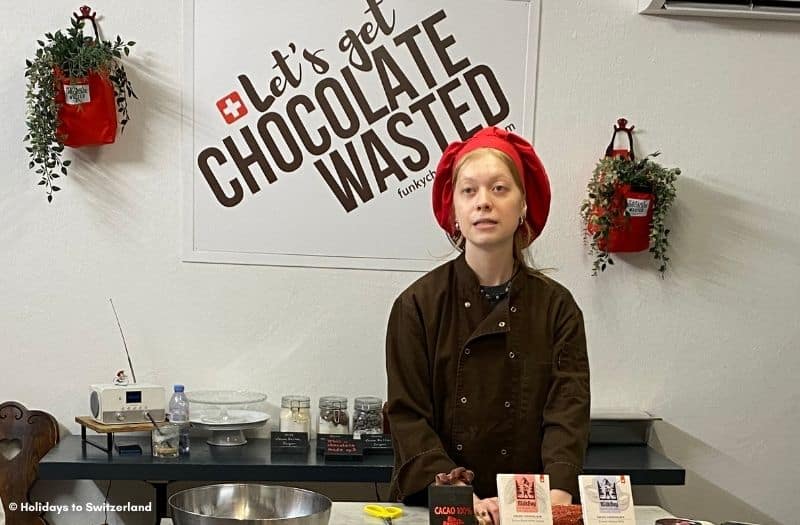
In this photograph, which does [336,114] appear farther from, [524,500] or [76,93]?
[524,500]

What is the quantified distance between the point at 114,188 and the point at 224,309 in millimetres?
565

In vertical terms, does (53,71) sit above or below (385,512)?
above

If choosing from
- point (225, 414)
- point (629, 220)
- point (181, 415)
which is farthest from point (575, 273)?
point (181, 415)

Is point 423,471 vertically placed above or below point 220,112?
below

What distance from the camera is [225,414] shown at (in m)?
3.23

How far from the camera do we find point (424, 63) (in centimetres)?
→ 335

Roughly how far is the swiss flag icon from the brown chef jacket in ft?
4.98

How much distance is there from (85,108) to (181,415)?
1058 mm

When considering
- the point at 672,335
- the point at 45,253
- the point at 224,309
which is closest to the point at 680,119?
the point at 672,335

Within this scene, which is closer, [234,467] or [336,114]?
[234,467]

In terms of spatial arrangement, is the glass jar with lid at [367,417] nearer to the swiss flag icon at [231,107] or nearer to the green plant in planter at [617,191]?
the green plant in planter at [617,191]

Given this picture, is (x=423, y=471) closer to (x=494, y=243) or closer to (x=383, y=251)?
(x=494, y=243)

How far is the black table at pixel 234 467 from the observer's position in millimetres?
2900

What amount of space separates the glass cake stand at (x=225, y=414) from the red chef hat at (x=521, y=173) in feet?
4.48
